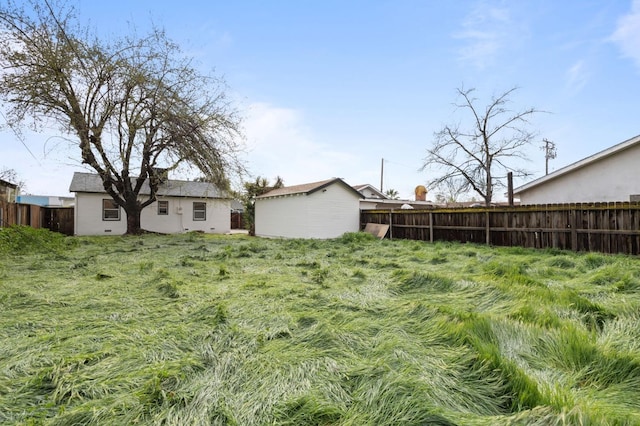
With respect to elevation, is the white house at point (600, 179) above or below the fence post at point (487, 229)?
above

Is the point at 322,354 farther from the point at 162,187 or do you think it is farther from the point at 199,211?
the point at 199,211

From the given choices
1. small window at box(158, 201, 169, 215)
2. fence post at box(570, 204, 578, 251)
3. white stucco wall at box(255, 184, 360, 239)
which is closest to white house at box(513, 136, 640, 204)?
fence post at box(570, 204, 578, 251)

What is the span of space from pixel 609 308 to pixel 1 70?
15.1 m

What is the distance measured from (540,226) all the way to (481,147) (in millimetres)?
11926

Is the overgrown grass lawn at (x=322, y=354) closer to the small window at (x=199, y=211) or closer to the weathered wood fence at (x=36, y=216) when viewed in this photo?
the weathered wood fence at (x=36, y=216)

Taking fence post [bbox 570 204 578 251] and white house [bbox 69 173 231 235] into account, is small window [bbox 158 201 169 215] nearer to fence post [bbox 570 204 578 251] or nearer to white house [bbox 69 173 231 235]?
white house [bbox 69 173 231 235]

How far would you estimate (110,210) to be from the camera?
631 inches

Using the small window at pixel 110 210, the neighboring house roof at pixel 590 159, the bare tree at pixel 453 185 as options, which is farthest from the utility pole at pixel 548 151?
the small window at pixel 110 210

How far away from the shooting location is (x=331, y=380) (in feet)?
5.29

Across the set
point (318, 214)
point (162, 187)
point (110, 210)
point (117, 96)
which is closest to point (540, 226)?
point (318, 214)

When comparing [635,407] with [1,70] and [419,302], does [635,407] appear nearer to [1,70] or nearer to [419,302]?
[419,302]

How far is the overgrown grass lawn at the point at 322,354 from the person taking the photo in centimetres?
136

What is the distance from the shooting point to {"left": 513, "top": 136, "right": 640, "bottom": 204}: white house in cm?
950

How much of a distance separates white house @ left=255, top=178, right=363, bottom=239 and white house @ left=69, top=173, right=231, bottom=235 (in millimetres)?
2745
